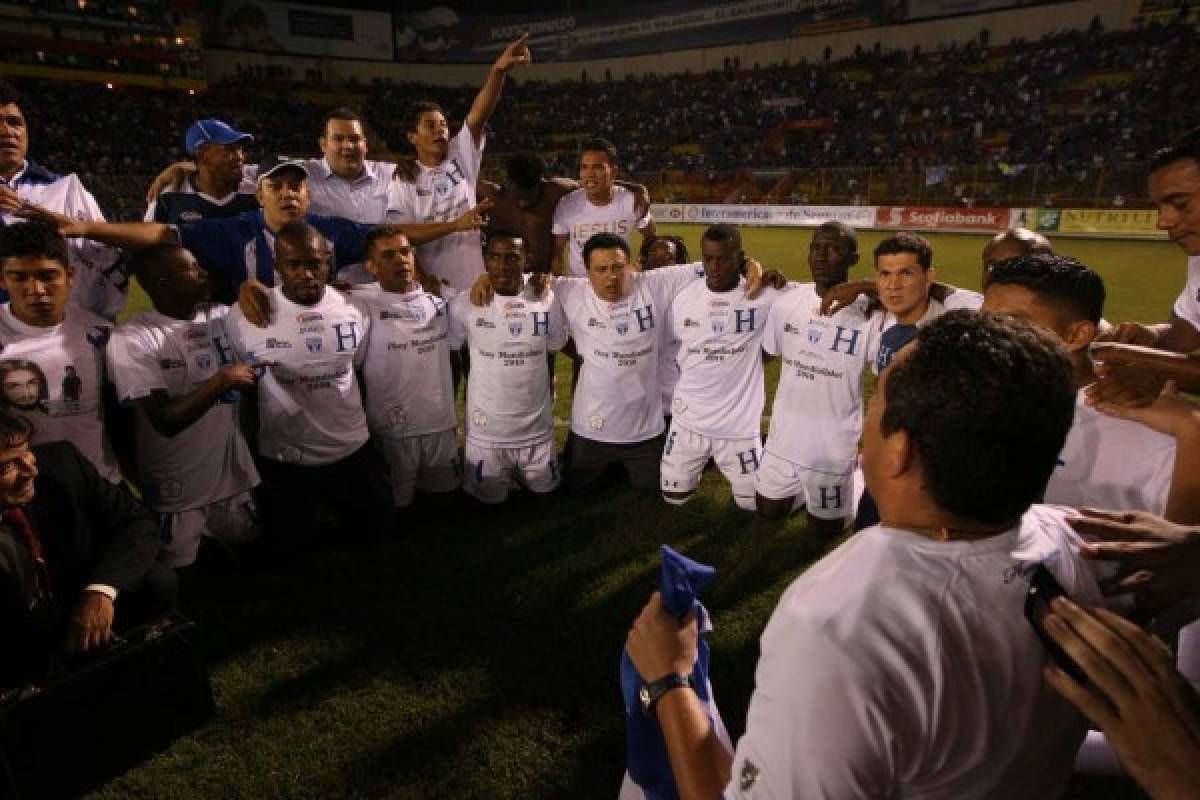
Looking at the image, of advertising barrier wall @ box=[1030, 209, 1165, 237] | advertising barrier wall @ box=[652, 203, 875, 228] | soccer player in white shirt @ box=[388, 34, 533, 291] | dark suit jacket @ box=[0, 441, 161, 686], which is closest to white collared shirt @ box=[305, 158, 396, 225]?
soccer player in white shirt @ box=[388, 34, 533, 291]

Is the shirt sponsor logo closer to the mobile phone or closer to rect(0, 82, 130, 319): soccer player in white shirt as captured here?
rect(0, 82, 130, 319): soccer player in white shirt

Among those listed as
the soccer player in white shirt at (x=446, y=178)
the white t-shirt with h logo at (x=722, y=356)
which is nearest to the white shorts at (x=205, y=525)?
the soccer player in white shirt at (x=446, y=178)

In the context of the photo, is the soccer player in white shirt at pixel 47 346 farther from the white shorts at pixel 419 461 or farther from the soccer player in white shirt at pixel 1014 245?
the soccer player in white shirt at pixel 1014 245

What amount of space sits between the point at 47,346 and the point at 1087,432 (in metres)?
5.23

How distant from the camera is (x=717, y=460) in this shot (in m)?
6.00

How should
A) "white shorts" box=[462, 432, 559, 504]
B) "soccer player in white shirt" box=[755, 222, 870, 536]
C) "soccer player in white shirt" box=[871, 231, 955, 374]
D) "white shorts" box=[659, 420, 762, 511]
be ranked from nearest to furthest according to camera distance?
"soccer player in white shirt" box=[871, 231, 955, 374] < "soccer player in white shirt" box=[755, 222, 870, 536] < "white shorts" box=[659, 420, 762, 511] < "white shorts" box=[462, 432, 559, 504]

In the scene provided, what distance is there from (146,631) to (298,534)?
2005 mm

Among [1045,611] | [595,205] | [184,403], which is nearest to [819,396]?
[595,205]

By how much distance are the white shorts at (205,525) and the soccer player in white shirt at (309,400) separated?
A: 15cm

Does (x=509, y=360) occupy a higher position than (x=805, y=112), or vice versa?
(x=805, y=112)

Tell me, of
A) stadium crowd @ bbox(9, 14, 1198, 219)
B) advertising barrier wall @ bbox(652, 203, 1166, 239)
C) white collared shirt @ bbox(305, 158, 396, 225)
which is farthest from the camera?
stadium crowd @ bbox(9, 14, 1198, 219)

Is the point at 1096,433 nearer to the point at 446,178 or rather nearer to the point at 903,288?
the point at 903,288

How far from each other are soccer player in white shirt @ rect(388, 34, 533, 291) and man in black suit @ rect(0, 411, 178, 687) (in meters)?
3.75

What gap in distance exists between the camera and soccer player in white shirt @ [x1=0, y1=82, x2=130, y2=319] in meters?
4.72
